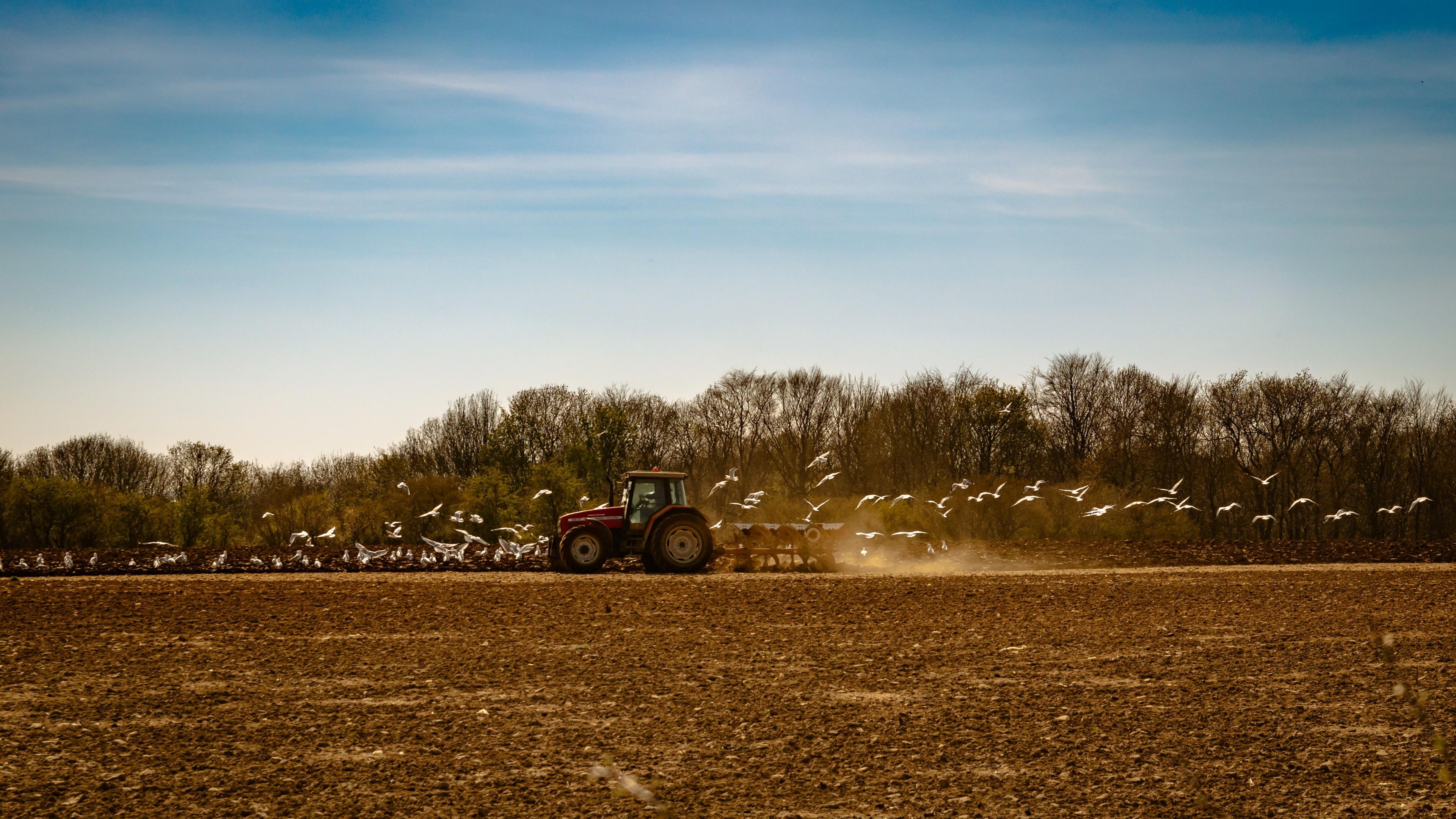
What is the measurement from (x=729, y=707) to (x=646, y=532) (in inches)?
548

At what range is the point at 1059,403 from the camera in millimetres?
58500

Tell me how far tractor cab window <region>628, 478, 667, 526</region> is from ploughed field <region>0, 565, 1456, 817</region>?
6030mm

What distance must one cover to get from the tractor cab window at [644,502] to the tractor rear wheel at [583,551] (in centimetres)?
87

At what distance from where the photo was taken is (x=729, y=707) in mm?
9875

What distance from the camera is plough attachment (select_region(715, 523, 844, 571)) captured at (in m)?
25.3

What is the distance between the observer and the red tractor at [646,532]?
920 inches

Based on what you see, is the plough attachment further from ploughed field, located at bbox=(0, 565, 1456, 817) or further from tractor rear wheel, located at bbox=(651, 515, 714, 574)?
ploughed field, located at bbox=(0, 565, 1456, 817)

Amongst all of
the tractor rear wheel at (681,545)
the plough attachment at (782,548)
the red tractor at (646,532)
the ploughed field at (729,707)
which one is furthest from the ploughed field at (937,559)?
the ploughed field at (729,707)

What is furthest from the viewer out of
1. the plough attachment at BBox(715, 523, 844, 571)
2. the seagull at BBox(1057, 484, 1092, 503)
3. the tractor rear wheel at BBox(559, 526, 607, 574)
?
the seagull at BBox(1057, 484, 1092, 503)

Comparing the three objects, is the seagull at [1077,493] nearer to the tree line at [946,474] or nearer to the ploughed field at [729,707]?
the tree line at [946,474]

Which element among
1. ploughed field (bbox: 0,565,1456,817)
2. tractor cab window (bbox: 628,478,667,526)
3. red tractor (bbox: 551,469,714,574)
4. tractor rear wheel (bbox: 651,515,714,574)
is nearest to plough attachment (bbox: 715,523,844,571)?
red tractor (bbox: 551,469,714,574)

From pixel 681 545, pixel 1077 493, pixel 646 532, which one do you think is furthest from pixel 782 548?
pixel 1077 493

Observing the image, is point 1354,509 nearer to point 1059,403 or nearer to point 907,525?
point 1059,403

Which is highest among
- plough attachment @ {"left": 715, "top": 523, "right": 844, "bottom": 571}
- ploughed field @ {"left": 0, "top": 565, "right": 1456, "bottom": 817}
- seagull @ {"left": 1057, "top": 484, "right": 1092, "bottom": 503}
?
seagull @ {"left": 1057, "top": 484, "right": 1092, "bottom": 503}
